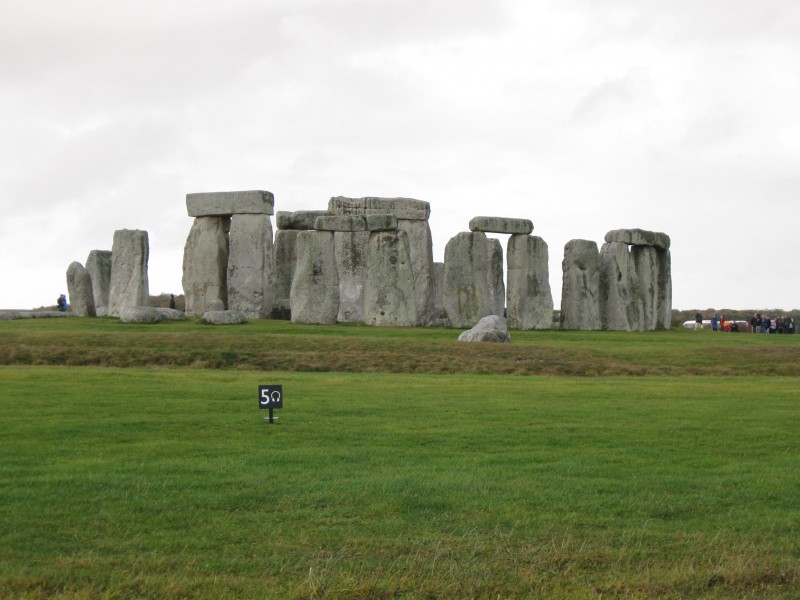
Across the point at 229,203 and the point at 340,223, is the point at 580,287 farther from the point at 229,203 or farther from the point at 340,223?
the point at 229,203

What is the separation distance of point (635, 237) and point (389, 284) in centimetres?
959

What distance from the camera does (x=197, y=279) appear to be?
113 ft

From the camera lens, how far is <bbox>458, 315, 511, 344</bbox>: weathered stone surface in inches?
1045

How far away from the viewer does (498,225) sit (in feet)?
115

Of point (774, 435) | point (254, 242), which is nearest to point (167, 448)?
point (774, 435)

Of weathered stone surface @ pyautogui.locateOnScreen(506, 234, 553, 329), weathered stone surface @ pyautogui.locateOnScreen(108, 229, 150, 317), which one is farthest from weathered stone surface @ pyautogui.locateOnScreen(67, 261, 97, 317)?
weathered stone surface @ pyautogui.locateOnScreen(506, 234, 553, 329)

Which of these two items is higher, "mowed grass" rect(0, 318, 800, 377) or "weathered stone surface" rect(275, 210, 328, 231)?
"weathered stone surface" rect(275, 210, 328, 231)

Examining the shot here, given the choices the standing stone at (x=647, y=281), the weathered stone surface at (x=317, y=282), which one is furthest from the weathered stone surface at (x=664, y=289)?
the weathered stone surface at (x=317, y=282)

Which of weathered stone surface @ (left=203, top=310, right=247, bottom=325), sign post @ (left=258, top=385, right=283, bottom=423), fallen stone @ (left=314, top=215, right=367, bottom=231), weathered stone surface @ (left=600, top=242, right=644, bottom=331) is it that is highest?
fallen stone @ (left=314, top=215, right=367, bottom=231)

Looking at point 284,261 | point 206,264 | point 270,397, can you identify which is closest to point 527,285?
point 284,261

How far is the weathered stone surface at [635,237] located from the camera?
122ft

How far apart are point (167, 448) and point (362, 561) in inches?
171

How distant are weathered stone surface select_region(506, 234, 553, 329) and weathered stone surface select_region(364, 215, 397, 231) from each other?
4.95 meters

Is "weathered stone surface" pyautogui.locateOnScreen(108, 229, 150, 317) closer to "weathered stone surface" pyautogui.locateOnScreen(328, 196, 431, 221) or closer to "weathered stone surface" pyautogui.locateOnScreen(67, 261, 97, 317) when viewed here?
"weathered stone surface" pyautogui.locateOnScreen(67, 261, 97, 317)
